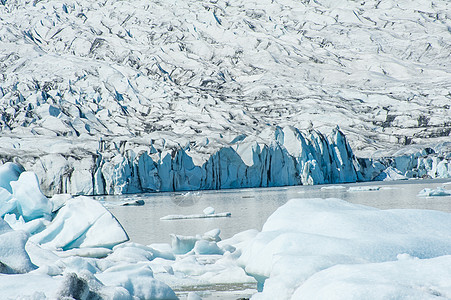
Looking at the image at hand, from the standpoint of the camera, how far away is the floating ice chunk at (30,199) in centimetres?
991

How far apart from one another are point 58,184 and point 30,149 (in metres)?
6.58

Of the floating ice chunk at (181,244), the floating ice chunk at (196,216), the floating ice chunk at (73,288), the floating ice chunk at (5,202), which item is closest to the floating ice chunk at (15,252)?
the floating ice chunk at (73,288)

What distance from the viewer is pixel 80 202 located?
29.2 ft

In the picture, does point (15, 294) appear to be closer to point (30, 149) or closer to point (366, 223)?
point (366, 223)

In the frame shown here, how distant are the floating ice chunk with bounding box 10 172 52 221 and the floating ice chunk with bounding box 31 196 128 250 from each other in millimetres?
1338

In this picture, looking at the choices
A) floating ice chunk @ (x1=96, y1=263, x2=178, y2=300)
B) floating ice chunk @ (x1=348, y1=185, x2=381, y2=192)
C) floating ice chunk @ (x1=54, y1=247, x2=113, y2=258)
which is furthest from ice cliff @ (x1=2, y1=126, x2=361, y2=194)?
floating ice chunk @ (x1=96, y1=263, x2=178, y2=300)

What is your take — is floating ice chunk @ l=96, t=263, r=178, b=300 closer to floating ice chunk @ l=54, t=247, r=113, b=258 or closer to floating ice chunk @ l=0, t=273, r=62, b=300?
floating ice chunk @ l=0, t=273, r=62, b=300

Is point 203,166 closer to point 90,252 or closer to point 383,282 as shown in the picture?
point 90,252

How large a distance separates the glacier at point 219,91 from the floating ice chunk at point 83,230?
19.6 m

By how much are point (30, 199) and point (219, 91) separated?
5005 centimetres

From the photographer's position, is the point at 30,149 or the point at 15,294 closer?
the point at 15,294

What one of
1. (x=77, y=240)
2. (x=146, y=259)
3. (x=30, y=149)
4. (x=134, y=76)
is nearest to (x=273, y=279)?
(x=146, y=259)

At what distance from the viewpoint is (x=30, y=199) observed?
9.94 m

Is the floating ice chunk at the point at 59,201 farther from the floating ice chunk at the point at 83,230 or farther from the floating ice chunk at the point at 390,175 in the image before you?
the floating ice chunk at the point at 390,175
